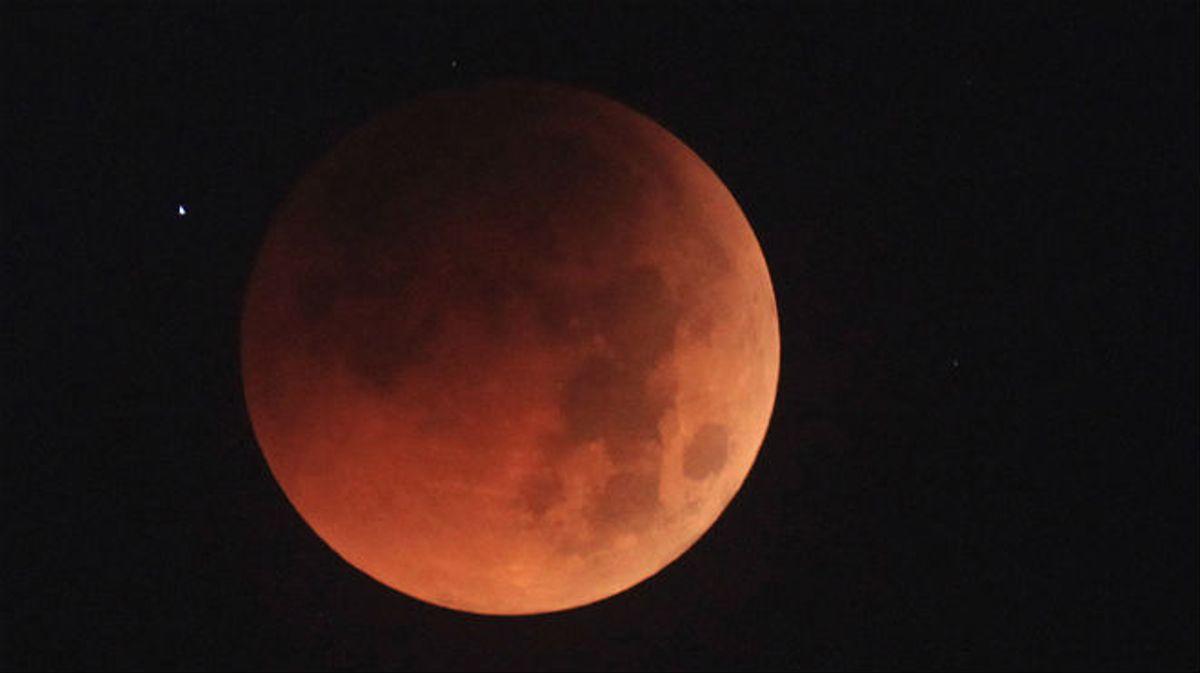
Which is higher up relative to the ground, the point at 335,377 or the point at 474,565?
the point at 335,377

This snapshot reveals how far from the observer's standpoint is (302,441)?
429 cm

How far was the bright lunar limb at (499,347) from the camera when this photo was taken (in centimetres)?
401

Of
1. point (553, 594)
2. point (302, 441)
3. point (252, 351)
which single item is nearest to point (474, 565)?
point (553, 594)

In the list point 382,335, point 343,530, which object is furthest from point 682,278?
point 343,530

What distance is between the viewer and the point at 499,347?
13.1 ft

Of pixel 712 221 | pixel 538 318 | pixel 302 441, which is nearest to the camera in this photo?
pixel 538 318

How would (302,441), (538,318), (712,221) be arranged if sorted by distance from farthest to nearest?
(712,221)
(302,441)
(538,318)

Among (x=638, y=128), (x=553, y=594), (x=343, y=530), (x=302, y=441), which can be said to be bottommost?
(x=553, y=594)

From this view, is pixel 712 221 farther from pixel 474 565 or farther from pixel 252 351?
pixel 252 351

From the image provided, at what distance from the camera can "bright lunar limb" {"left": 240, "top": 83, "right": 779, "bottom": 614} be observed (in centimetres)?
401

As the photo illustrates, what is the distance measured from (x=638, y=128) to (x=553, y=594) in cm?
230

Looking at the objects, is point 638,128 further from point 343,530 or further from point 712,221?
point 343,530

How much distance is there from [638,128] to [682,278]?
2.75ft

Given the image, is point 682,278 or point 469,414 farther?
point 682,278
